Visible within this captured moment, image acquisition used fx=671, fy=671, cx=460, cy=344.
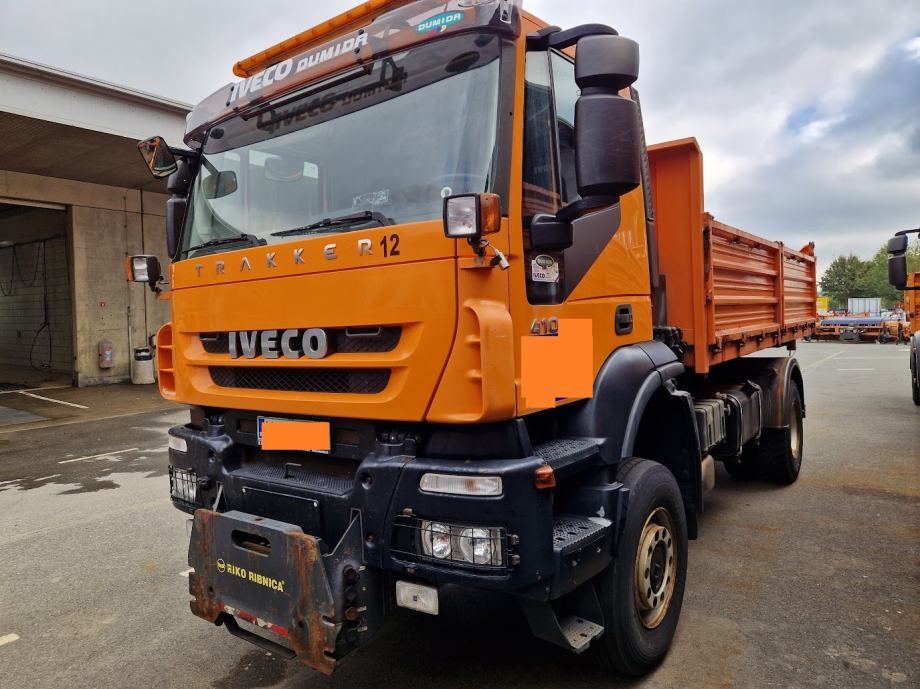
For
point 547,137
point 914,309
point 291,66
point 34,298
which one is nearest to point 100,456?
point 291,66

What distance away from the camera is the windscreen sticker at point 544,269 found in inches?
104

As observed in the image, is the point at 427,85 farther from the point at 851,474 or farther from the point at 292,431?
the point at 851,474

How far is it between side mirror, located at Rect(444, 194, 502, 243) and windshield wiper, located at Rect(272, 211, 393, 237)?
391mm

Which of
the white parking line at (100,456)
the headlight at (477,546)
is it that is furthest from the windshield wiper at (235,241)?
the white parking line at (100,456)

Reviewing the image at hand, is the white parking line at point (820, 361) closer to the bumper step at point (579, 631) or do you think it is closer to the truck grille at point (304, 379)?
the bumper step at point (579, 631)

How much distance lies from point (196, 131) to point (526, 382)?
2416 millimetres

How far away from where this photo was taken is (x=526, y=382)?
8.26 ft

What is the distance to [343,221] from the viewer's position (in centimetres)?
273

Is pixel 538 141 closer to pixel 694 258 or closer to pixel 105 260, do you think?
pixel 694 258

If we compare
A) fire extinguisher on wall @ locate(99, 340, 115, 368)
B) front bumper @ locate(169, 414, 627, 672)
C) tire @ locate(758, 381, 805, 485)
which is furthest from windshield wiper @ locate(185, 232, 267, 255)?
fire extinguisher on wall @ locate(99, 340, 115, 368)

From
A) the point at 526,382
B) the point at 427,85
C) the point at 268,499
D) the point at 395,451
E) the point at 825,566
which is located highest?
the point at 427,85

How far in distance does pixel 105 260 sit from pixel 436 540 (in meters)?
16.8

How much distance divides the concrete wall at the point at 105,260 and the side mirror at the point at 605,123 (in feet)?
53.5

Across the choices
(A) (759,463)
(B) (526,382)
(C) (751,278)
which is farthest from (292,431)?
(A) (759,463)
